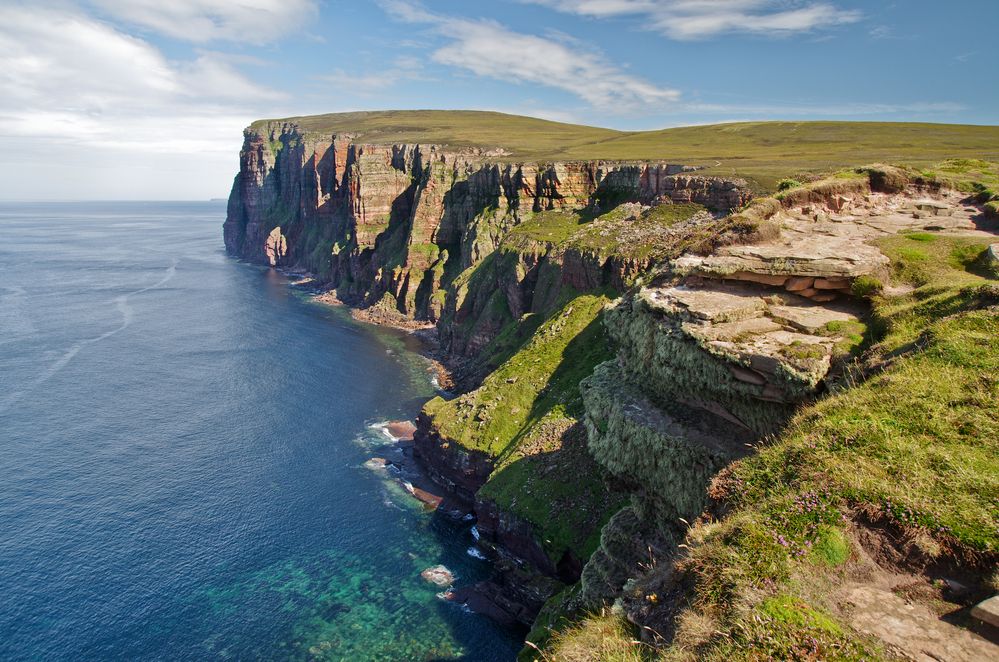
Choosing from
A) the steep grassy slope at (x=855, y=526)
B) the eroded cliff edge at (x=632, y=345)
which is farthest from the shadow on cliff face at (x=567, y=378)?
the steep grassy slope at (x=855, y=526)

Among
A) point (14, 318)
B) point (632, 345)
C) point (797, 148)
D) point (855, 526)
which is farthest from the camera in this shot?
point (14, 318)

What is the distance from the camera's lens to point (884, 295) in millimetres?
21234

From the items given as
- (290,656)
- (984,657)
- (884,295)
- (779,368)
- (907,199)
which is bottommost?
(290,656)

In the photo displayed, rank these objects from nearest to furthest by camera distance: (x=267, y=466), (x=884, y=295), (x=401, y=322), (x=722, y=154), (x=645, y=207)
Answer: (x=884, y=295), (x=267, y=466), (x=645, y=207), (x=722, y=154), (x=401, y=322)

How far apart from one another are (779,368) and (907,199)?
20.8 m

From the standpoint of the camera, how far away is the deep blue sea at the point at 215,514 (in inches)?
1759

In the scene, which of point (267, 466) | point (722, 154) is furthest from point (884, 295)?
point (722, 154)

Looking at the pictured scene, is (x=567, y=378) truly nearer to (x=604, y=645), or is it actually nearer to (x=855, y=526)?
(x=604, y=645)

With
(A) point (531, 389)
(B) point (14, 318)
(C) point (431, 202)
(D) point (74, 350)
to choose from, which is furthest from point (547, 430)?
(B) point (14, 318)

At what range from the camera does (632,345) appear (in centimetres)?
2720

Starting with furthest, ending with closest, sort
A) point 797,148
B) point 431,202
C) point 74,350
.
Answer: point 431,202 → point 797,148 → point 74,350

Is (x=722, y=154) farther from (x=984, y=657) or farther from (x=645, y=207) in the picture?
(x=984, y=657)

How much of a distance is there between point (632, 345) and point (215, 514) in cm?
5252

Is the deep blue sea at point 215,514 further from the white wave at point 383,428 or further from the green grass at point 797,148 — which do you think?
the green grass at point 797,148
